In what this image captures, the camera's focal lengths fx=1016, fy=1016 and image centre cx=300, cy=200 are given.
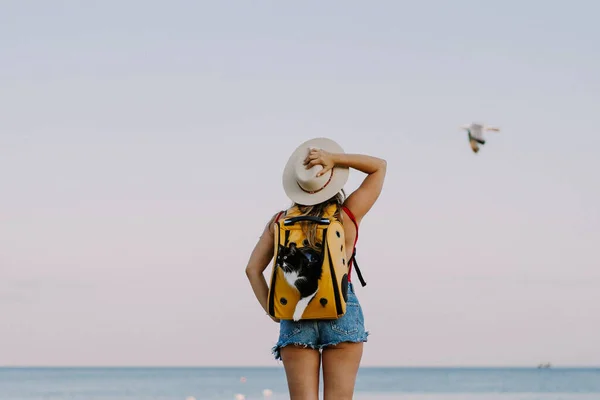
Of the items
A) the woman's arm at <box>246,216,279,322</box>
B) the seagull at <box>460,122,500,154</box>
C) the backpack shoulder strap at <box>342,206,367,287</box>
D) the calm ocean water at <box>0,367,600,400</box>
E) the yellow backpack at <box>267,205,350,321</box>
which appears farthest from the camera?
the calm ocean water at <box>0,367,600,400</box>

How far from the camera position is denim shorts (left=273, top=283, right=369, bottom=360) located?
4121 mm

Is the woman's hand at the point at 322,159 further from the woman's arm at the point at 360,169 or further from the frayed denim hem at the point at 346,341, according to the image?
the frayed denim hem at the point at 346,341

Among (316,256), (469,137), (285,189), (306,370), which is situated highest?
(469,137)

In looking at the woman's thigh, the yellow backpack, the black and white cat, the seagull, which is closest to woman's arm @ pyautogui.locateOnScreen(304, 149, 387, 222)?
the yellow backpack

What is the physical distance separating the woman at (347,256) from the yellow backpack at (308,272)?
8cm

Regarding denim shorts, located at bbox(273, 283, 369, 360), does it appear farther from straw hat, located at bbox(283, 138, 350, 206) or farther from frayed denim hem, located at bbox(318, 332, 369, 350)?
straw hat, located at bbox(283, 138, 350, 206)

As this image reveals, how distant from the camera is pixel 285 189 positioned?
4418 mm

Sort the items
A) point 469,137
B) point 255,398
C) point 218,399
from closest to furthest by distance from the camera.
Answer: point 469,137, point 255,398, point 218,399

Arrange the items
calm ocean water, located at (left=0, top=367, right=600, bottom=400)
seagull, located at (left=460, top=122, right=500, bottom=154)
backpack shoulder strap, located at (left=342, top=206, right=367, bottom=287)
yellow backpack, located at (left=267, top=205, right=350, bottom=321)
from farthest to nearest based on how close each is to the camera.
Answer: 1. calm ocean water, located at (left=0, top=367, right=600, bottom=400)
2. seagull, located at (left=460, top=122, right=500, bottom=154)
3. backpack shoulder strap, located at (left=342, top=206, right=367, bottom=287)
4. yellow backpack, located at (left=267, top=205, right=350, bottom=321)

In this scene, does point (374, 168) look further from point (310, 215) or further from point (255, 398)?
point (255, 398)

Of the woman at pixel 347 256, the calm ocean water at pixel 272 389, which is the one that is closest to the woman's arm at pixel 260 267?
the woman at pixel 347 256

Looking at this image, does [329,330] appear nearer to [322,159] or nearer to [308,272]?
[308,272]

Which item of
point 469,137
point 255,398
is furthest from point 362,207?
point 255,398

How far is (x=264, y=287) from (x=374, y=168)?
0.72 m
